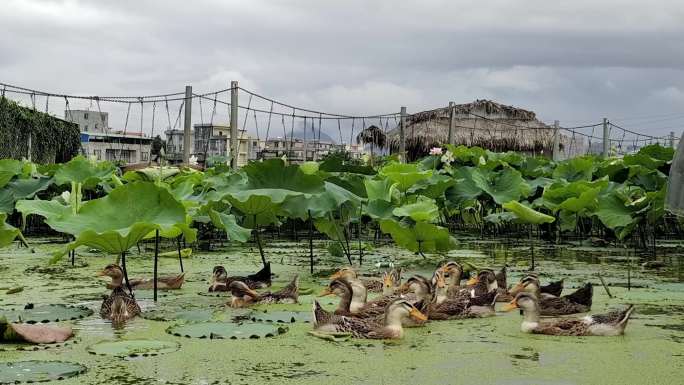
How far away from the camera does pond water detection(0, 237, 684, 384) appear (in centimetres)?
327

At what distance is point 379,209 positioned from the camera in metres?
7.17

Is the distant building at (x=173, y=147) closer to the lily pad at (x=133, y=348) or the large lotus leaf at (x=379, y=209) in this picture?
the large lotus leaf at (x=379, y=209)

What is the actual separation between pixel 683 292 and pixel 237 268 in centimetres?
323

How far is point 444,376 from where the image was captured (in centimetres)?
328

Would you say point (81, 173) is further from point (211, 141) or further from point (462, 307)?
point (211, 141)

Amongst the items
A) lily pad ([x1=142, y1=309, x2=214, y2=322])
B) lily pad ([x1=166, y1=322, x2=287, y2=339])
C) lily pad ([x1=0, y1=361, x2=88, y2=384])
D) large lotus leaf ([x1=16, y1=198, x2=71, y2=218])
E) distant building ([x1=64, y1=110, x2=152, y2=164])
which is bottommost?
lily pad ([x1=0, y1=361, x2=88, y2=384])

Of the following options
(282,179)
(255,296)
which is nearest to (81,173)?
(282,179)

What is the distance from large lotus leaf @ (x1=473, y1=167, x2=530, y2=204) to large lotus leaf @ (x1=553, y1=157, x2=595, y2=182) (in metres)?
1.97

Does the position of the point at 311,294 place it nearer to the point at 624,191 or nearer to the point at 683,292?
the point at 683,292

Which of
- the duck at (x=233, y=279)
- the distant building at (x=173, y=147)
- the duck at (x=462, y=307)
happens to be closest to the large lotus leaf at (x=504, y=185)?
the duck at (x=233, y=279)

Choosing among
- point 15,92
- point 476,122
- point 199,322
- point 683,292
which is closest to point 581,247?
point 683,292

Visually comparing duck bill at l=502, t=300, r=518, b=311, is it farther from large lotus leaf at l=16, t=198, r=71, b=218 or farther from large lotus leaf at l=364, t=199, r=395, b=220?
large lotus leaf at l=16, t=198, r=71, b=218

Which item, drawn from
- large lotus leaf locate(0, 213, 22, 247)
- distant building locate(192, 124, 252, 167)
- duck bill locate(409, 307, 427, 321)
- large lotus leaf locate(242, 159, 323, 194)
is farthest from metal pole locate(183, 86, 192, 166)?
duck bill locate(409, 307, 427, 321)

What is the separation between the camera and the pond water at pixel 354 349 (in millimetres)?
3273
